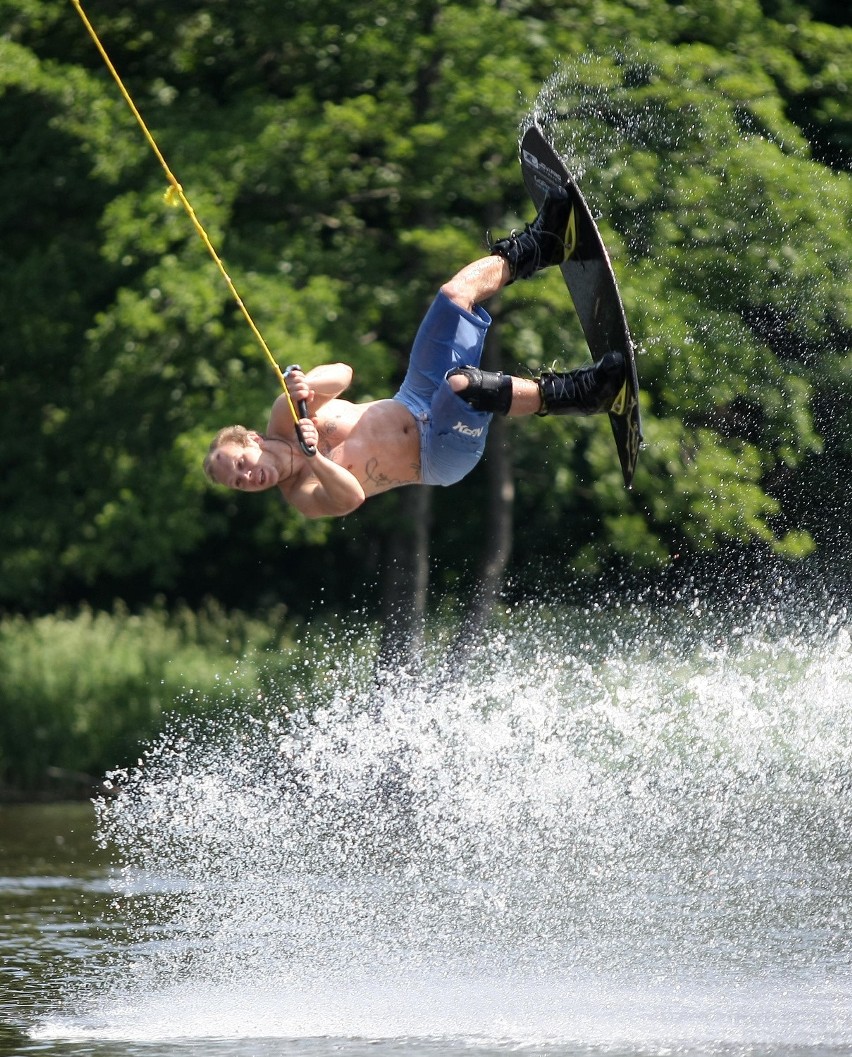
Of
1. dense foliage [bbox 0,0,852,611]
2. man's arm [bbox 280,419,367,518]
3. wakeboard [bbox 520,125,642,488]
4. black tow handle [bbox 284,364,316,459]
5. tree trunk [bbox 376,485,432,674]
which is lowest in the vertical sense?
tree trunk [bbox 376,485,432,674]

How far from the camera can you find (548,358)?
1410 centimetres

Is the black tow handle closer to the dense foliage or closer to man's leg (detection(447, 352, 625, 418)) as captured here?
man's leg (detection(447, 352, 625, 418))

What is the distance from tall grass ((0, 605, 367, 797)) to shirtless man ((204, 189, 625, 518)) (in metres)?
6.31

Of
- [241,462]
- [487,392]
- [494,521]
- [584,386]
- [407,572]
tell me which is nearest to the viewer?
[241,462]

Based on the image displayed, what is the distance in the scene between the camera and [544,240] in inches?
293

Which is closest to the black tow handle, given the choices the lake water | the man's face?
the man's face

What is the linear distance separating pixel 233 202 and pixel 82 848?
5.95 metres

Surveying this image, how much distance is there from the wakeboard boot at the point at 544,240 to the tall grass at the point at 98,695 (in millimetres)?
6593

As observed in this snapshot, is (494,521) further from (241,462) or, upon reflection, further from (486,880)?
(241,462)

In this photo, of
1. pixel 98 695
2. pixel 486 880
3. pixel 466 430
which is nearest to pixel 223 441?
pixel 466 430

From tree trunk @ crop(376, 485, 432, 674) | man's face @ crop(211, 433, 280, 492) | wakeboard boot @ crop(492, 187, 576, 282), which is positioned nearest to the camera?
man's face @ crop(211, 433, 280, 492)

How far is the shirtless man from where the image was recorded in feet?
22.8

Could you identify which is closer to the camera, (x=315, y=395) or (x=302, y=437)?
(x=302, y=437)

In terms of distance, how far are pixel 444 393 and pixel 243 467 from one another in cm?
91
